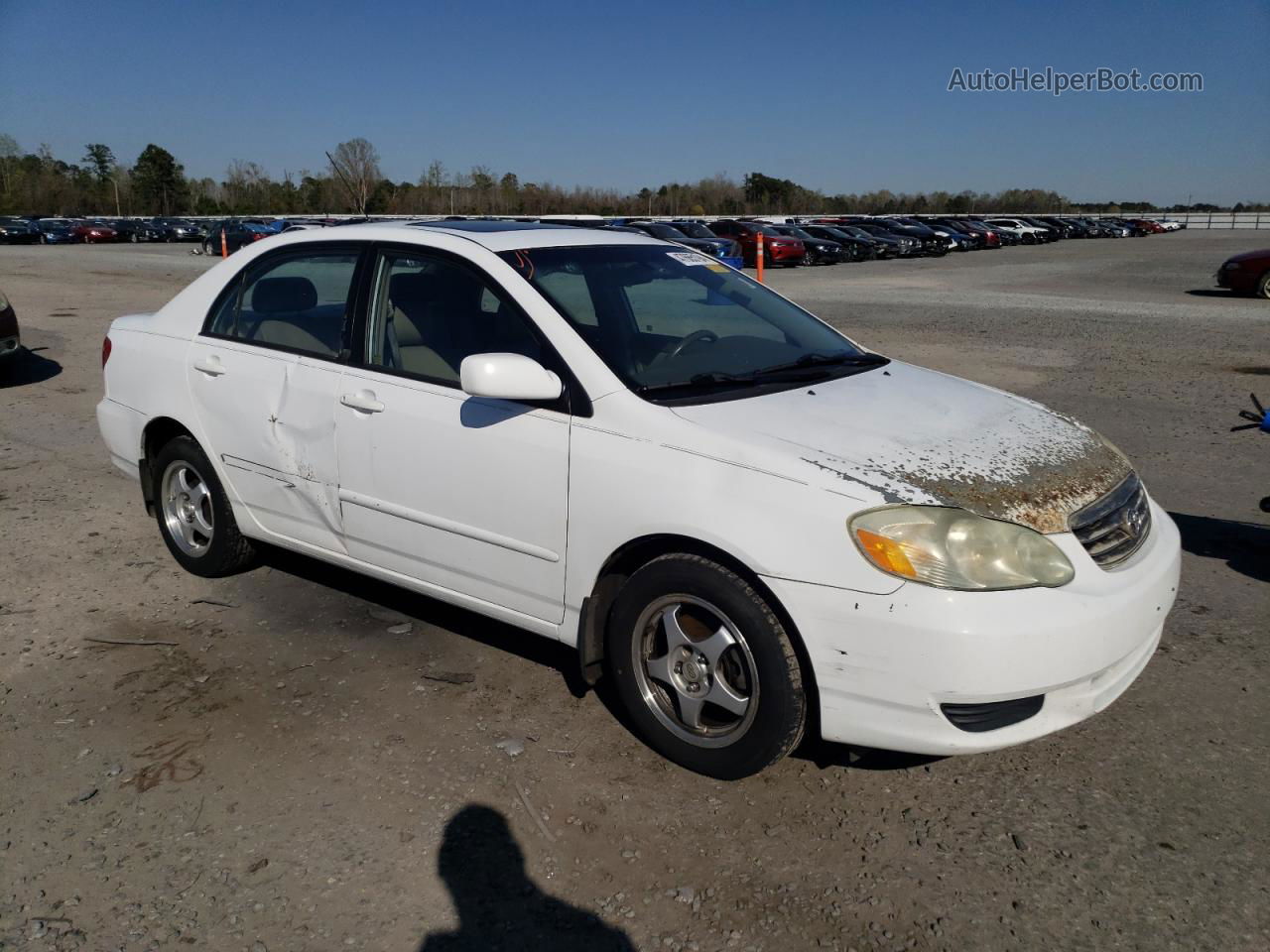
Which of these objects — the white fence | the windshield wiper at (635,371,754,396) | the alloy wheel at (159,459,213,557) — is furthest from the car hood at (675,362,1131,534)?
the white fence

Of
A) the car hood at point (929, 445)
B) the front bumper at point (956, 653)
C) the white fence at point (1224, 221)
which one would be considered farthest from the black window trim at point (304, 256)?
the white fence at point (1224, 221)

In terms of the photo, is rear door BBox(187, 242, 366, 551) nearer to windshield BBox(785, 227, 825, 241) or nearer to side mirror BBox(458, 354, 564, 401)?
side mirror BBox(458, 354, 564, 401)

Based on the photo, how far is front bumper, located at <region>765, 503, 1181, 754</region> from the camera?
272 centimetres

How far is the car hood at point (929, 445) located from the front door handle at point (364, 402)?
1.24 meters

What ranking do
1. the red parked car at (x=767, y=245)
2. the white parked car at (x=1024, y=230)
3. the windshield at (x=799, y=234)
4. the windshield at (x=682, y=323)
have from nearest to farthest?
1. the windshield at (x=682, y=323)
2. the red parked car at (x=767, y=245)
3. the windshield at (x=799, y=234)
4. the white parked car at (x=1024, y=230)

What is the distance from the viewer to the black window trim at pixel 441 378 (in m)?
3.36

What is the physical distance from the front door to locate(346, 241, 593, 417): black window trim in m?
0.01

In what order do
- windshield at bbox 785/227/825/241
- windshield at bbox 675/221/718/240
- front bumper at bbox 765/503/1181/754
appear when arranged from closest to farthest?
front bumper at bbox 765/503/1181/754
windshield at bbox 675/221/718/240
windshield at bbox 785/227/825/241

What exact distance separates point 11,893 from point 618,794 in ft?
5.44

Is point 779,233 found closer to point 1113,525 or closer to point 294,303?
point 294,303

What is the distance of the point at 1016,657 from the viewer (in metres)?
2.73

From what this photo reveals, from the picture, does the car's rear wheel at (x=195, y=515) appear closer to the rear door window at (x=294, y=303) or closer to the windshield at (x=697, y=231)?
the rear door window at (x=294, y=303)

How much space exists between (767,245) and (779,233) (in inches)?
69.5

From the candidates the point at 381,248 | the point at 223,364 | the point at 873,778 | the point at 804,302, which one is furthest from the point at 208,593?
the point at 804,302
